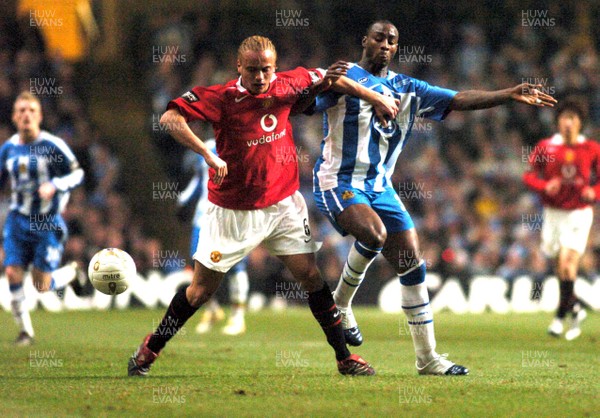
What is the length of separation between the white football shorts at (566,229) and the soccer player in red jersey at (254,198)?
525 centimetres

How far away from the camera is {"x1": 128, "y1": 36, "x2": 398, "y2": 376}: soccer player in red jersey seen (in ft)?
23.1

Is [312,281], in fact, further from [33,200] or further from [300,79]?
[33,200]

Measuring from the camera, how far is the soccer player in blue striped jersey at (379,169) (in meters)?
7.40

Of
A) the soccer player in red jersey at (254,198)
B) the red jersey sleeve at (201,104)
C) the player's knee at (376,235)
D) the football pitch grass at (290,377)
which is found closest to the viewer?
the football pitch grass at (290,377)

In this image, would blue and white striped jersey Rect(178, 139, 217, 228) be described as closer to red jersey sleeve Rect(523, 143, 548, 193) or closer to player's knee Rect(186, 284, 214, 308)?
red jersey sleeve Rect(523, 143, 548, 193)

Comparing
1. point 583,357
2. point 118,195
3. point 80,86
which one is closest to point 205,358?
point 583,357

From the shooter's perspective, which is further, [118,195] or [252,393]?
[118,195]

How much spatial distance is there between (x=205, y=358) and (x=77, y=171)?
9.85 ft

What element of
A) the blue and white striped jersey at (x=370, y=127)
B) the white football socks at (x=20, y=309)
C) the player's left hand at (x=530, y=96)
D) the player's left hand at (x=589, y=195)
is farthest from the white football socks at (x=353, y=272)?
the player's left hand at (x=589, y=195)

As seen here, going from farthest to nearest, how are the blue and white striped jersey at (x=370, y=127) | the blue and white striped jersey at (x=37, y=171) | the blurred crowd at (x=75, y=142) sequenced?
1. the blurred crowd at (x=75, y=142)
2. the blue and white striped jersey at (x=37, y=171)
3. the blue and white striped jersey at (x=370, y=127)

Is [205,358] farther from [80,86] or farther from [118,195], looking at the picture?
[80,86]

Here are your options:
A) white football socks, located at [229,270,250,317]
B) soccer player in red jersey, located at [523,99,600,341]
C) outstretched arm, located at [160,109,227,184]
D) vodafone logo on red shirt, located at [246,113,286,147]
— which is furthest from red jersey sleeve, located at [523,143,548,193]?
outstretched arm, located at [160,109,227,184]

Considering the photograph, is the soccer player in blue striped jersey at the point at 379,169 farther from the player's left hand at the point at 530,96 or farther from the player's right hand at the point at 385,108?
the player's right hand at the point at 385,108

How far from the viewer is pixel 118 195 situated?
61.4 ft
